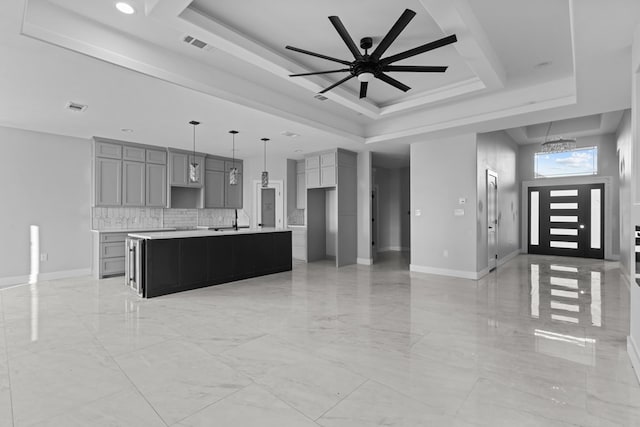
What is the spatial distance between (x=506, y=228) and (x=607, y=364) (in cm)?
610

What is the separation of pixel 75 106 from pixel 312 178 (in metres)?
4.74

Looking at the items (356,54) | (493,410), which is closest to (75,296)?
(356,54)

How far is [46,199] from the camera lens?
6.07 m

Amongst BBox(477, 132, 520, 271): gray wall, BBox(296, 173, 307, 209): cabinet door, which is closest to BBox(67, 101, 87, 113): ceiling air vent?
BBox(296, 173, 307, 209): cabinet door

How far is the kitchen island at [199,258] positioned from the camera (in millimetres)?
4797

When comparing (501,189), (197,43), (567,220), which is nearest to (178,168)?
(197,43)

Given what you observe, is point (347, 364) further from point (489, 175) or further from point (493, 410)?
point (489, 175)

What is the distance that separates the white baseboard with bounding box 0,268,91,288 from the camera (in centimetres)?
562

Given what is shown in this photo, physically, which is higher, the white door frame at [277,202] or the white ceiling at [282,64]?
the white ceiling at [282,64]

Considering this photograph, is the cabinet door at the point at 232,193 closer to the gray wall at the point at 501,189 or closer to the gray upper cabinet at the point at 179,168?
the gray upper cabinet at the point at 179,168

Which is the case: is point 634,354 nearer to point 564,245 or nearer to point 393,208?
point 564,245

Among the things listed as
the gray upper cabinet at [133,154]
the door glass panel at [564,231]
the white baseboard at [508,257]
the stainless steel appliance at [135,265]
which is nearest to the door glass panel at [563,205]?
the door glass panel at [564,231]

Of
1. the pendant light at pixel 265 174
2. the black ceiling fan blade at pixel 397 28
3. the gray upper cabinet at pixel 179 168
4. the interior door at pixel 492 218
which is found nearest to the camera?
the black ceiling fan blade at pixel 397 28

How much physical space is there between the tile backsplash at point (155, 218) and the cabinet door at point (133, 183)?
0.36 meters
